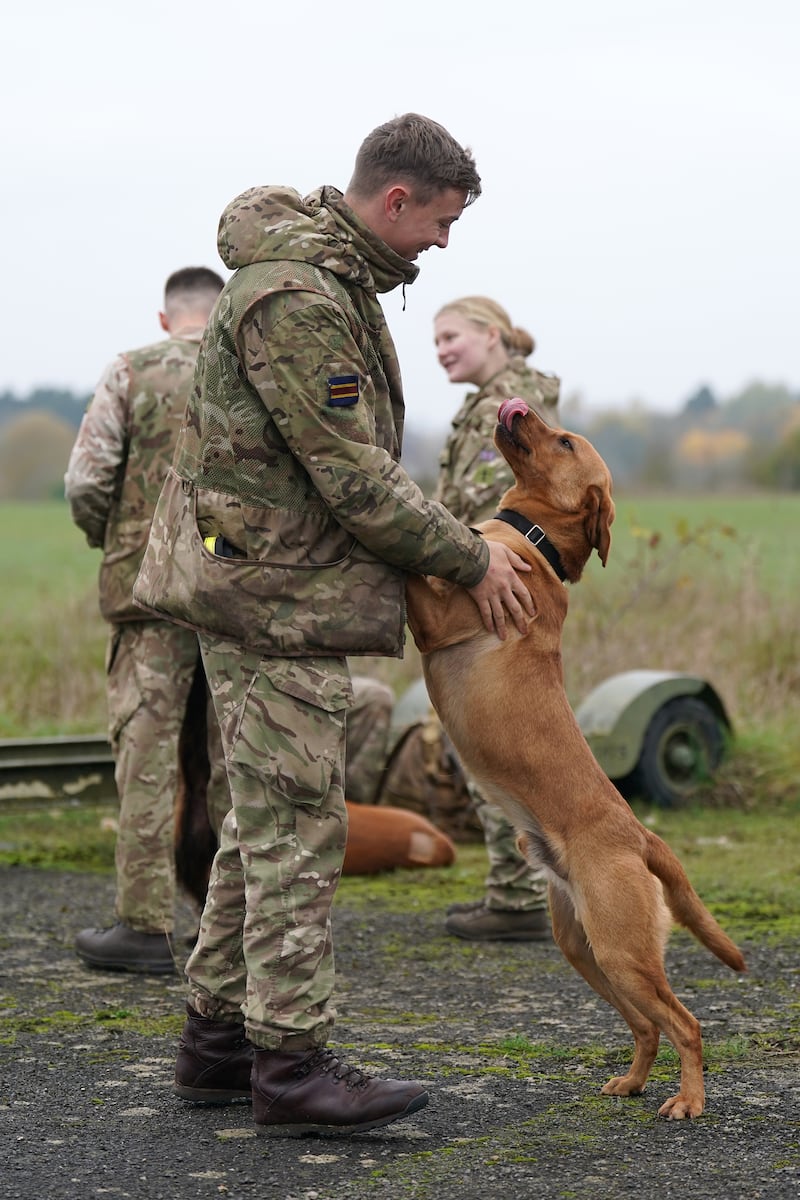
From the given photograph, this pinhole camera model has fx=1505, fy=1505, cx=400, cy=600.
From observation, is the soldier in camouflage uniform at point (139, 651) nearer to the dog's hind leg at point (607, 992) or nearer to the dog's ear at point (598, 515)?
the dog's hind leg at point (607, 992)

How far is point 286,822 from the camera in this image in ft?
12.4

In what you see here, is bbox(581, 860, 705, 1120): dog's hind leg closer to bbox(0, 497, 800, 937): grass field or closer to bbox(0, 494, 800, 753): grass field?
bbox(0, 497, 800, 937): grass field

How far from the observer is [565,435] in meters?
4.44

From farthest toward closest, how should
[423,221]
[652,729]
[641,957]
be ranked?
[652,729], [641,957], [423,221]

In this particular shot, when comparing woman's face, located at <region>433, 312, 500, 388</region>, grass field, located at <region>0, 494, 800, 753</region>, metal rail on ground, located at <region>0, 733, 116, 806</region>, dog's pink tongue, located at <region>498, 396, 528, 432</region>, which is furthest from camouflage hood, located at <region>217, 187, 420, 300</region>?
grass field, located at <region>0, 494, 800, 753</region>

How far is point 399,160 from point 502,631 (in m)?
1.26

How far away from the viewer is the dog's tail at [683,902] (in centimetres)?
414

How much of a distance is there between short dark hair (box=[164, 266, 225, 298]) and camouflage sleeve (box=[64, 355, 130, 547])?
16.2 inches

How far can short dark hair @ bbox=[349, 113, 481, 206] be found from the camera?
376cm

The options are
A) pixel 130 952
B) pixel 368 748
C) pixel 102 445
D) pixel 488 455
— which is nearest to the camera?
pixel 130 952

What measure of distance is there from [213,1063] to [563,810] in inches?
45.9

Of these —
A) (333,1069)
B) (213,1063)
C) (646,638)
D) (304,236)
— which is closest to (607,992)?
(333,1069)

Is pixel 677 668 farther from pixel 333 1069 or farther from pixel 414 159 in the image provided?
pixel 414 159

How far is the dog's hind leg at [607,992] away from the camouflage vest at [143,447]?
7.68 feet
